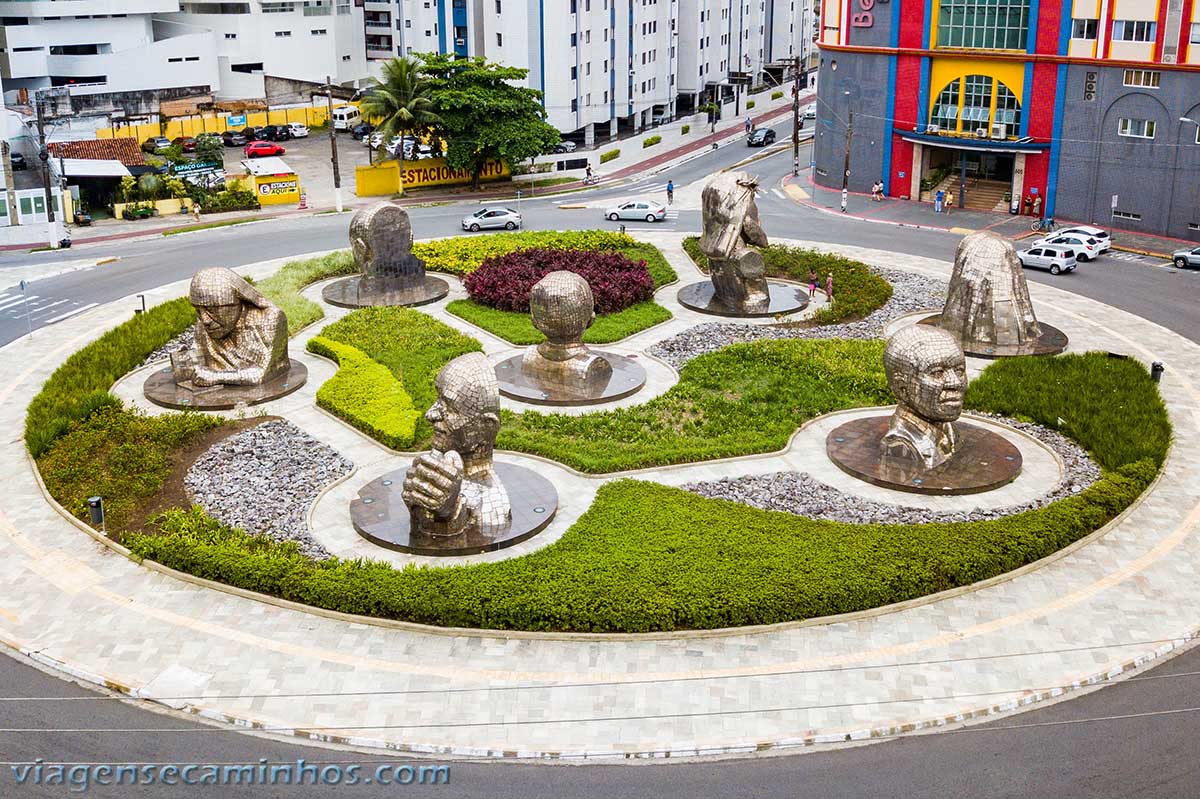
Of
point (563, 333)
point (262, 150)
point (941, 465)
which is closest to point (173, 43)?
point (262, 150)

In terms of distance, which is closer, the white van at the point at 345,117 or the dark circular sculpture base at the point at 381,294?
the dark circular sculpture base at the point at 381,294

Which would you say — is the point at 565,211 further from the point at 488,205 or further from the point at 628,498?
the point at 628,498

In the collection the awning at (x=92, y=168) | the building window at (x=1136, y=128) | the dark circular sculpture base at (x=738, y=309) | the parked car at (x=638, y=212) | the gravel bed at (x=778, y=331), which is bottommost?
the gravel bed at (x=778, y=331)

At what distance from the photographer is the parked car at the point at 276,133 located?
94.2 metres

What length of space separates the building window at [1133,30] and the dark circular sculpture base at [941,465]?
108 feet

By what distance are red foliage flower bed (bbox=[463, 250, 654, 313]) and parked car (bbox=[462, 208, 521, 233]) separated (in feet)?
43.5

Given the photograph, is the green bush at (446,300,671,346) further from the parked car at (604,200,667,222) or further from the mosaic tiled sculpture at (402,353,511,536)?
the parked car at (604,200,667,222)

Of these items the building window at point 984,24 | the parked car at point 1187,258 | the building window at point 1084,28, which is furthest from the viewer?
the building window at point 984,24

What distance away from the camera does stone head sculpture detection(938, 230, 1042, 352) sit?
136ft

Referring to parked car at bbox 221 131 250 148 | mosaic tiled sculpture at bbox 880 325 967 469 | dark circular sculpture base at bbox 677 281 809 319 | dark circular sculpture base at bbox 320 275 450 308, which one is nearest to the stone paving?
mosaic tiled sculpture at bbox 880 325 967 469

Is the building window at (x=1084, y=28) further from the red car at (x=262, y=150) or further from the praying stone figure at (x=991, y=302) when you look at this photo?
the red car at (x=262, y=150)

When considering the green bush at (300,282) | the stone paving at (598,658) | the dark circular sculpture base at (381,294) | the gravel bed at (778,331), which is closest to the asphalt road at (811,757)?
the stone paving at (598,658)

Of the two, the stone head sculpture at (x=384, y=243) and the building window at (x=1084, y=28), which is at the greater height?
the building window at (x=1084, y=28)

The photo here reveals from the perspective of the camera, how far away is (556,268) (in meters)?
48.4
